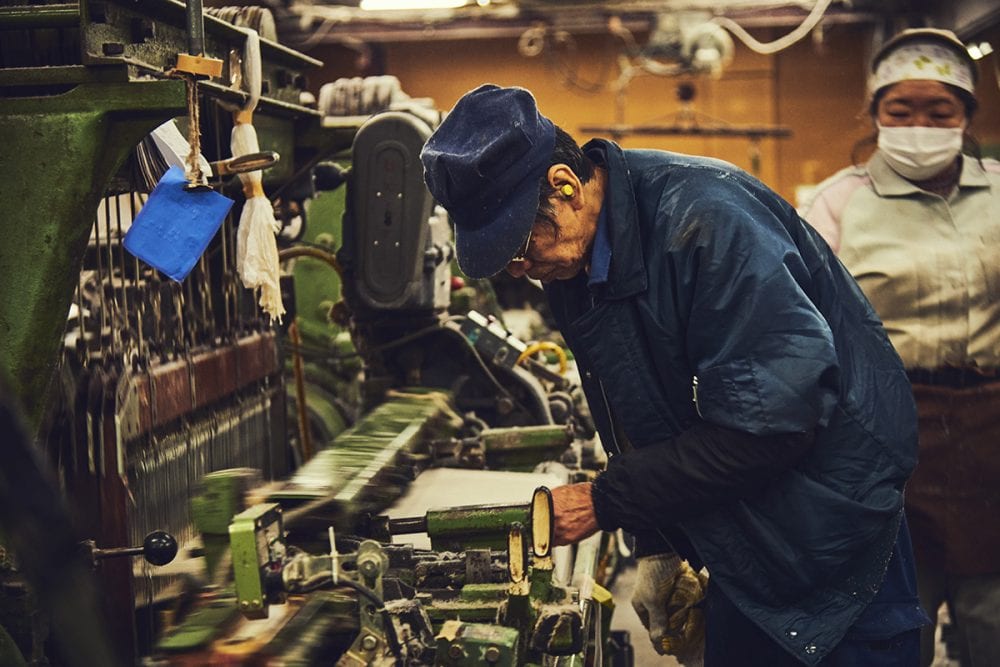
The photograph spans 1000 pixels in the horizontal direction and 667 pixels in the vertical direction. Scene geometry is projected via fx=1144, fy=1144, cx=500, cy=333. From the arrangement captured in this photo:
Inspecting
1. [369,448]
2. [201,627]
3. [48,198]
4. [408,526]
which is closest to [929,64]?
[369,448]

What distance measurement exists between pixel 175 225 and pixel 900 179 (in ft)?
6.46

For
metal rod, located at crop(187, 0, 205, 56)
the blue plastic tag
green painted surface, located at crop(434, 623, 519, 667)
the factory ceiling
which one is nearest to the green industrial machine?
green painted surface, located at crop(434, 623, 519, 667)

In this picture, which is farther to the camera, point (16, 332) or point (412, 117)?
point (412, 117)

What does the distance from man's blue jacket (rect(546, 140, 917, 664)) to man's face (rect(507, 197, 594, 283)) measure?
0.06 m

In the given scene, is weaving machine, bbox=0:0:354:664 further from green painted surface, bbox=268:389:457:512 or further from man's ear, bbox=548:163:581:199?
man's ear, bbox=548:163:581:199

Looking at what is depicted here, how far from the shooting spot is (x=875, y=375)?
6.64ft

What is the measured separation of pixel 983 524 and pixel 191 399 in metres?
2.04

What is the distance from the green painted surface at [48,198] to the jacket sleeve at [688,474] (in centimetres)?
99

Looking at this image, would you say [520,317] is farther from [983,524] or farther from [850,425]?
[850,425]

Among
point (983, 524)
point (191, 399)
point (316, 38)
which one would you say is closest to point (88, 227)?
point (191, 399)

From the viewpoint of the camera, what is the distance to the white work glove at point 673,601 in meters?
2.42

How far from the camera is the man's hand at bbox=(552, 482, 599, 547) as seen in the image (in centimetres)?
200

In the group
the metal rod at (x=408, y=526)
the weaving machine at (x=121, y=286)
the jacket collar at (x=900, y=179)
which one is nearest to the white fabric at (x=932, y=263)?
the jacket collar at (x=900, y=179)

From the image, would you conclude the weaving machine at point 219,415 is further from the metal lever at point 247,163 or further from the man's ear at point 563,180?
the man's ear at point 563,180
